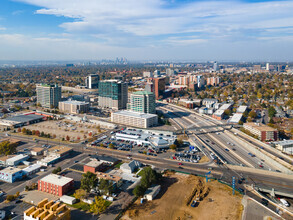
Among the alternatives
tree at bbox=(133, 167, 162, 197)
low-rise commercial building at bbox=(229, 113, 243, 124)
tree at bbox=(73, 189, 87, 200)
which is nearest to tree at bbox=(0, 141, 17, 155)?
tree at bbox=(73, 189, 87, 200)

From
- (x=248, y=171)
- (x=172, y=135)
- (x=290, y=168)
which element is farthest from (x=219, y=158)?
(x=172, y=135)

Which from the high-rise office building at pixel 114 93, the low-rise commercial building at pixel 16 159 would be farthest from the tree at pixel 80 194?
the high-rise office building at pixel 114 93

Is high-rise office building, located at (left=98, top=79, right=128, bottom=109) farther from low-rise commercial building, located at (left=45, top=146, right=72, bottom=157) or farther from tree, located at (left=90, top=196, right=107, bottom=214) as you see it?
tree, located at (left=90, top=196, right=107, bottom=214)

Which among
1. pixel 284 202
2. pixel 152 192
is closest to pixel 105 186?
pixel 152 192

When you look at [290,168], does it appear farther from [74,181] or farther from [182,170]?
[74,181]

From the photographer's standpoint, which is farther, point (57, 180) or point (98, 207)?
point (57, 180)

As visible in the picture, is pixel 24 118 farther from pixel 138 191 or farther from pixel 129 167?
pixel 138 191
